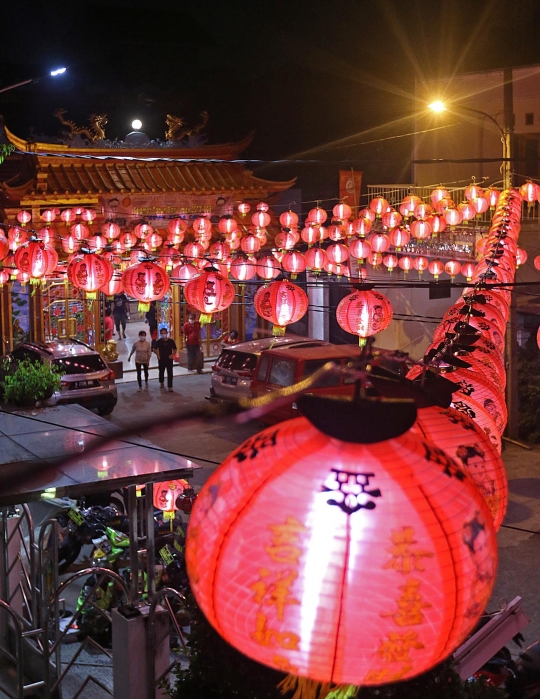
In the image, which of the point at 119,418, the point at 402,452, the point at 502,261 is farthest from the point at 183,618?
the point at 119,418

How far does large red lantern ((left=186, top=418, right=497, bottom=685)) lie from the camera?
2945 mm

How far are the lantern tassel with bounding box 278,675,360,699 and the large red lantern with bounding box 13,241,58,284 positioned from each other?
13322mm

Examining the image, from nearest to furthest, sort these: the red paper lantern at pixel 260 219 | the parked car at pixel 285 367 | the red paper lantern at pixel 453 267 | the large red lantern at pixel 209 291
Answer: the large red lantern at pixel 209 291, the parked car at pixel 285 367, the red paper lantern at pixel 453 267, the red paper lantern at pixel 260 219

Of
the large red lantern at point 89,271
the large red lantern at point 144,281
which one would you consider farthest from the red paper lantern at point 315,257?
the large red lantern at point 144,281

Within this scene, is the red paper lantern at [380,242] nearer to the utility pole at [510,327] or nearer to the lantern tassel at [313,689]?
the utility pole at [510,327]

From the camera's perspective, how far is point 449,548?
10.1 ft

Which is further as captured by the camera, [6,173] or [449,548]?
[6,173]

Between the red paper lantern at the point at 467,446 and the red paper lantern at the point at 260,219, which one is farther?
the red paper lantern at the point at 260,219

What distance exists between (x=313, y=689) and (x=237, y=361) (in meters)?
15.6

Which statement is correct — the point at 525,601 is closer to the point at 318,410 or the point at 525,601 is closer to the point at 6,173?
the point at 318,410

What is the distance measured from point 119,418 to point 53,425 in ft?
37.8

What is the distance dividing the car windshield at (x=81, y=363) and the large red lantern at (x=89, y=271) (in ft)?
11.9

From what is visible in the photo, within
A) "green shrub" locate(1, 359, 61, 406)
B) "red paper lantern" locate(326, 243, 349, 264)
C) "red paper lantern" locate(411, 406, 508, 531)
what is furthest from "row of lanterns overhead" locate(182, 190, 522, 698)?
"red paper lantern" locate(326, 243, 349, 264)

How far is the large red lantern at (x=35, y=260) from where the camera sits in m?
16.1
